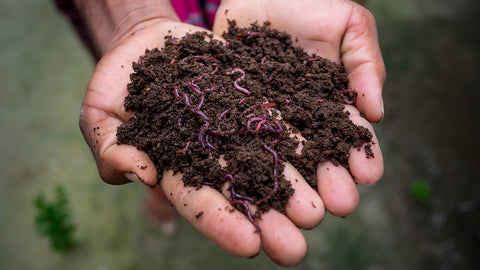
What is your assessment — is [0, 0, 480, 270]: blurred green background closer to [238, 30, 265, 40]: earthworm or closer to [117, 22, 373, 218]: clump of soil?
[117, 22, 373, 218]: clump of soil

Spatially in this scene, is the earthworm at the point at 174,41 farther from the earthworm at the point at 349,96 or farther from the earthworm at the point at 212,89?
the earthworm at the point at 349,96

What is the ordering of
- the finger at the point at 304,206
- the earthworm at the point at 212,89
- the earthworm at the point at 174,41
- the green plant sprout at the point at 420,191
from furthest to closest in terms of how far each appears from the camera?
the green plant sprout at the point at 420,191 → the earthworm at the point at 174,41 → the earthworm at the point at 212,89 → the finger at the point at 304,206

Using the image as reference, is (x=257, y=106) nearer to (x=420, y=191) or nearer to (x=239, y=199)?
(x=239, y=199)

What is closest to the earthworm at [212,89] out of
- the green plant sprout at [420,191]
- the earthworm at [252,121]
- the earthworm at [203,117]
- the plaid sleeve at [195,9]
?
the earthworm at [203,117]

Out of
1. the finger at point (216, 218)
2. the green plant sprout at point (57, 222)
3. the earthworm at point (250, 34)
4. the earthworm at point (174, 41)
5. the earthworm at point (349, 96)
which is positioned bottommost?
the green plant sprout at point (57, 222)

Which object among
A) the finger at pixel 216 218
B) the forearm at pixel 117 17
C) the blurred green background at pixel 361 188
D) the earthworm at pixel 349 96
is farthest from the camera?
the blurred green background at pixel 361 188

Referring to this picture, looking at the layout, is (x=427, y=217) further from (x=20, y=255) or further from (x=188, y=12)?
(x=20, y=255)

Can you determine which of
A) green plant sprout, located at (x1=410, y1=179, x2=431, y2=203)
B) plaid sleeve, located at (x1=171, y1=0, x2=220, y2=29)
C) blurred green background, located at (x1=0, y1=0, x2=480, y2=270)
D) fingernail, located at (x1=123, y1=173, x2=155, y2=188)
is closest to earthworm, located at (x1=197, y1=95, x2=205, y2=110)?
fingernail, located at (x1=123, y1=173, x2=155, y2=188)

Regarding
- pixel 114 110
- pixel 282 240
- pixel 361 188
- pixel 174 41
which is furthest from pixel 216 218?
pixel 361 188
